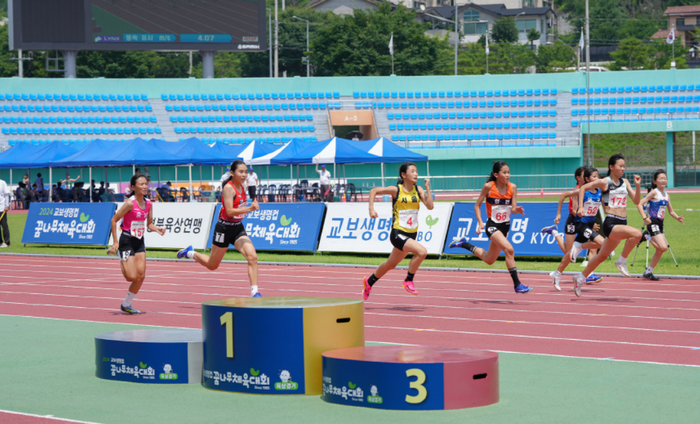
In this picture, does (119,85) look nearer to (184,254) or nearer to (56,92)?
(56,92)

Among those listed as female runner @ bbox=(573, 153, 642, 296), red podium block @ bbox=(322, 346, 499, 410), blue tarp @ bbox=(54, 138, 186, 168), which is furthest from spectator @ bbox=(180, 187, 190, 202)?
red podium block @ bbox=(322, 346, 499, 410)

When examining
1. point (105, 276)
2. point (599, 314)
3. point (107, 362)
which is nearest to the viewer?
point (107, 362)

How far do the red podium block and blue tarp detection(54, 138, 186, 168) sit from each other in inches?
1140

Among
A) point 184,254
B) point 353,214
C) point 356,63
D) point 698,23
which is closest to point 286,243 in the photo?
point 353,214

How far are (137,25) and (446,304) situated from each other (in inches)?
1695

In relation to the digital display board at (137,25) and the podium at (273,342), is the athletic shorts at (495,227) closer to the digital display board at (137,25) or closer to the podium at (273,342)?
the podium at (273,342)

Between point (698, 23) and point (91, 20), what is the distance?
87.1 meters

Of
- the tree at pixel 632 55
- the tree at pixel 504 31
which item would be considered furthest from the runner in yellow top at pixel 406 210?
the tree at pixel 504 31

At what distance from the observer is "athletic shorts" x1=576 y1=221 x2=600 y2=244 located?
13.6 metres

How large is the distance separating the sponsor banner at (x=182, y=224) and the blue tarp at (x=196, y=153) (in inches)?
491

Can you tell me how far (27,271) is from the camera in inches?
698

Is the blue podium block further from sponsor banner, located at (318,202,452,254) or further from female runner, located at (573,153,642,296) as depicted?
sponsor banner, located at (318,202,452,254)

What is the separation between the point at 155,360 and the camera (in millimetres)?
6832

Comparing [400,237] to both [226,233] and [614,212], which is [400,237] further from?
[614,212]
